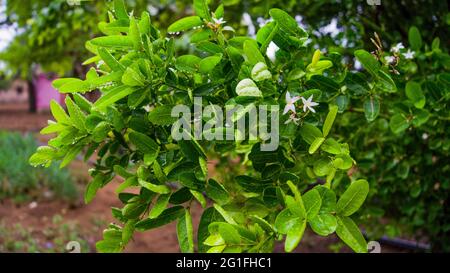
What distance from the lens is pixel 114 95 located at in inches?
40.7

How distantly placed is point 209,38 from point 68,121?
384mm

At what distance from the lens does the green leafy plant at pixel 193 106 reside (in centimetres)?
103

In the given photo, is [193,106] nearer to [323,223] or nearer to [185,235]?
[185,235]

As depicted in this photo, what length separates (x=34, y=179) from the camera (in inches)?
205

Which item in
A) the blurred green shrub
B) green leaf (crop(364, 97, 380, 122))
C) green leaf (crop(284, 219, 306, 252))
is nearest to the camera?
green leaf (crop(284, 219, 306, 252))

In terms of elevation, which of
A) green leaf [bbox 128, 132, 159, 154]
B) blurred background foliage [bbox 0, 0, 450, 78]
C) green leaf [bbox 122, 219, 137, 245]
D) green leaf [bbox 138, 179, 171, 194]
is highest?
blurred background foliage [bbox 0, 0, 450, 78]

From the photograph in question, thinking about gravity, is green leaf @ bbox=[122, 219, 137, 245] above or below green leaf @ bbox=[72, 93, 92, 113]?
below

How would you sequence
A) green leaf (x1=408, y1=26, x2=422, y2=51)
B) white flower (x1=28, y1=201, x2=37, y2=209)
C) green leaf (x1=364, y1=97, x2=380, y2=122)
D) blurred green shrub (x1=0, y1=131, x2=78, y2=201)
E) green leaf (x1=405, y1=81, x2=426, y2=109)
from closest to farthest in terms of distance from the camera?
1. green leaf (x1=364, y1=97, x2=380, y2=122)
2. green leaf (x1=405, y1=81, x2=426, y2=109)
3. green leaf (x1=408, y1=26, x2=422, y2=51)
4. white flower (x1=28, y1=201, x2=37, y2=209)
5. blurred green shrub (x1=0, y1=131, x2=78, y2=201)

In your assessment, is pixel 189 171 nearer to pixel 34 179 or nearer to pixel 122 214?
pixel 122 214

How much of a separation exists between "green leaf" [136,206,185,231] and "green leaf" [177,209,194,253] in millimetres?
19


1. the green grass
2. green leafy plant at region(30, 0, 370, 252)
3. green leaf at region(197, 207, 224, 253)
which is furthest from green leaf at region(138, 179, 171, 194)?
the green grass

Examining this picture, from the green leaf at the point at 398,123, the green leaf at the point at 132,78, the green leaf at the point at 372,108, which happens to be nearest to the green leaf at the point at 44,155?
the green leaf at the point at 132,78

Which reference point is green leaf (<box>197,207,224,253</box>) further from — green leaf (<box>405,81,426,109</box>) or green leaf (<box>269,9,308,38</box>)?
green leaf (<box>405,81,426,109</box>)

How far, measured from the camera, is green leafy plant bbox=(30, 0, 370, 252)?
103 centimetres
